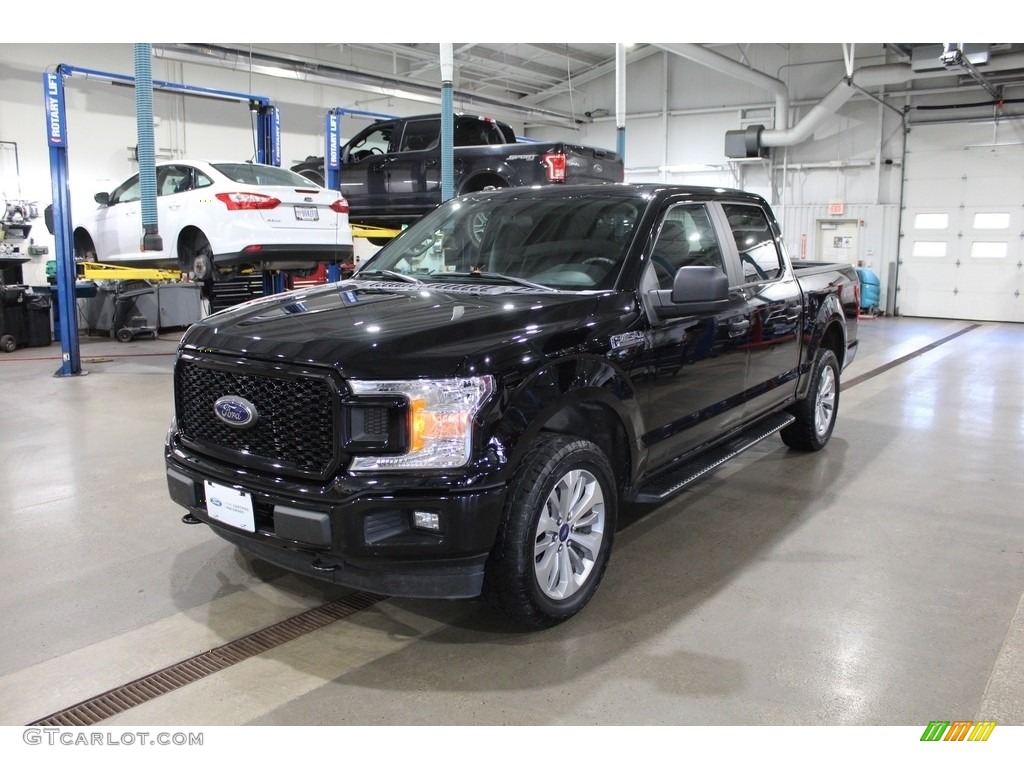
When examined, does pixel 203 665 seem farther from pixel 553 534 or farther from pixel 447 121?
pixel 447 121

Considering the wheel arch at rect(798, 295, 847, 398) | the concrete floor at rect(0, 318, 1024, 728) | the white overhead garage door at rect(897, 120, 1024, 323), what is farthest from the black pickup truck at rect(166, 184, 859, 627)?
the white overhead garage door at rect(897, 120, 1024, 323)

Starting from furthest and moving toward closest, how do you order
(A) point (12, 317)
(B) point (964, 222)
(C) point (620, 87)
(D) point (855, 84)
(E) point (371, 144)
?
(B) point (964, 222) → (D) point (855, 84) → (A) point (12, 317) → (E) point (371, 144) → (C) point (620, 87)

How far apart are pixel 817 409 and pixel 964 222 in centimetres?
1439

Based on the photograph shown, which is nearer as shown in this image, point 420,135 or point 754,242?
point 754,242

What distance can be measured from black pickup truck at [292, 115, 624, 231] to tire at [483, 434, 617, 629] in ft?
20.7

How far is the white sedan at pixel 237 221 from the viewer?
7.95 meters

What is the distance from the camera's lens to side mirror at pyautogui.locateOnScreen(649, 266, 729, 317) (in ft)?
10.8

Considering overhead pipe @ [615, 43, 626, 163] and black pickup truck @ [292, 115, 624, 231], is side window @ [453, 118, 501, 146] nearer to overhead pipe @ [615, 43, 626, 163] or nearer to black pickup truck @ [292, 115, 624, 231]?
black pickup truck @ [292, 115, 624, 231]

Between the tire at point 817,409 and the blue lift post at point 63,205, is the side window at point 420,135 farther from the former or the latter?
the tire at point 817,409

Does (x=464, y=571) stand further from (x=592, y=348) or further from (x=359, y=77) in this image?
(x=359, y=77)

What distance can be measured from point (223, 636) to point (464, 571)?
3.28ft

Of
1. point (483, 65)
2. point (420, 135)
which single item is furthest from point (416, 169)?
point (483, 65)
